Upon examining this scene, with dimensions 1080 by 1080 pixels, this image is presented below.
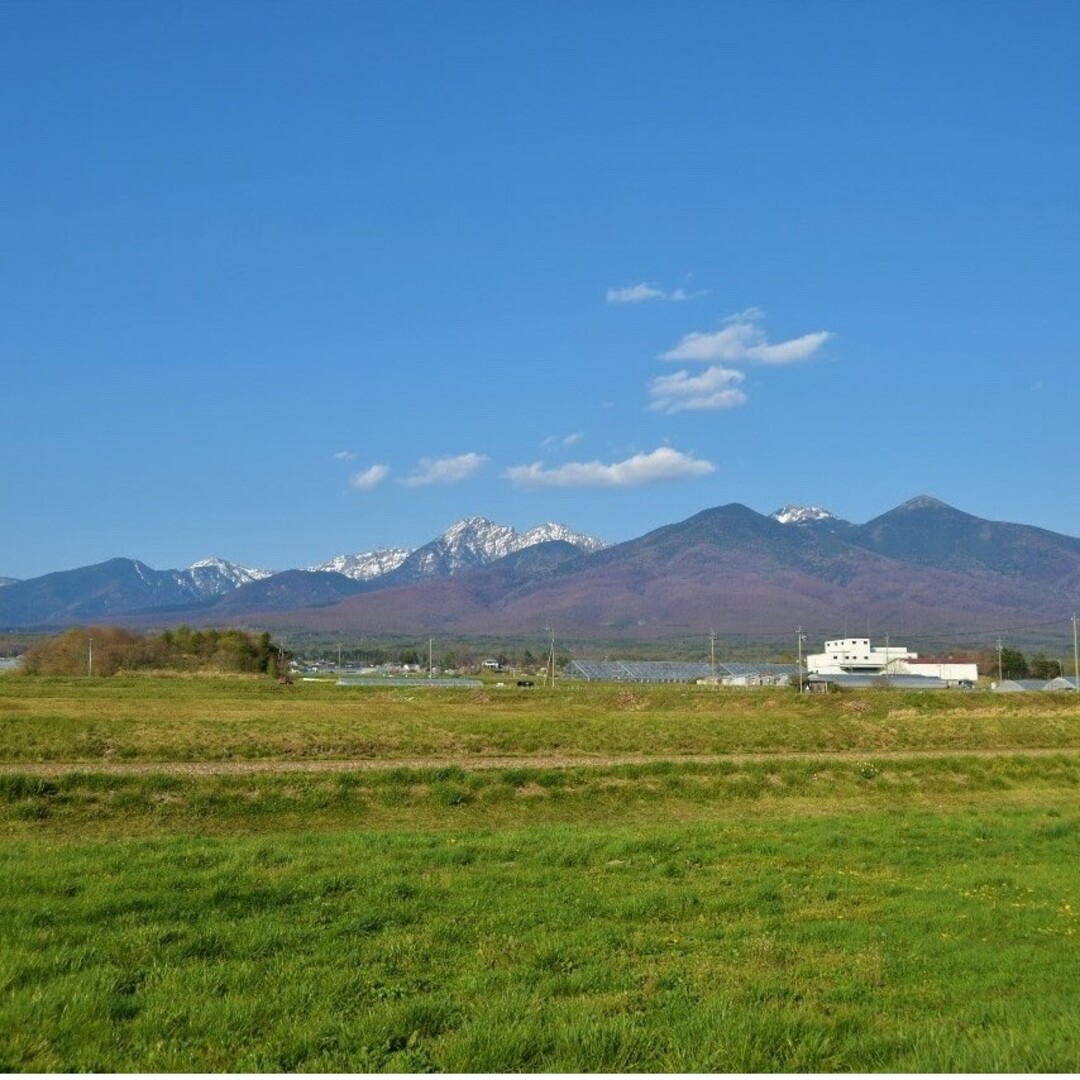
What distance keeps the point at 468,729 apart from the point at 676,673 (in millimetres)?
131082

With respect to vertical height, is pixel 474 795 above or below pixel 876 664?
above

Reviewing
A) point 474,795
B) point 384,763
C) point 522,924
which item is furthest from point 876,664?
point 522,924

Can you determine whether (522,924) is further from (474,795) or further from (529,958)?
(474,795)

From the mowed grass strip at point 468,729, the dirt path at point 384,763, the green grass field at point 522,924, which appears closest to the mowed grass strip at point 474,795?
the green grass field at point 522,924

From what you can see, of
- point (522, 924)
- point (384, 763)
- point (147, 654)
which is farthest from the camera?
point (147, 654)

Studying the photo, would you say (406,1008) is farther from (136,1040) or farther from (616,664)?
(616,664)

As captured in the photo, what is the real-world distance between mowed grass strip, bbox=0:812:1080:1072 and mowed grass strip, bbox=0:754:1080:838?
5757 millimetres

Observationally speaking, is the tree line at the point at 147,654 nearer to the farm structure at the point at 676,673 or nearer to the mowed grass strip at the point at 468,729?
the mowed grass strip at the point at 468,729

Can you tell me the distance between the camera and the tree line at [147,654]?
11781 cm

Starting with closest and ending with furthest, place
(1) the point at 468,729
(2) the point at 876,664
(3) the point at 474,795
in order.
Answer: (3) the point at 474,795, (1) the point at 468,729, (2) the point at 876,664

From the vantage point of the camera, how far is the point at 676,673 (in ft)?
557

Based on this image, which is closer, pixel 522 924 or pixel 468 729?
pixel 522 924

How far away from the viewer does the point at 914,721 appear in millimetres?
52406

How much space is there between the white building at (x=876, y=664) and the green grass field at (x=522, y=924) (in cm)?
13210
